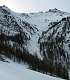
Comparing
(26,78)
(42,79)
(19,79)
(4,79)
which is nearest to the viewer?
(4,79)

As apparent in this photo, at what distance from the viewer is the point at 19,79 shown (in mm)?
27891

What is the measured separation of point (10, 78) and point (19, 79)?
64.2 inches

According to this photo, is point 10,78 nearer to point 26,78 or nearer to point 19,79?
point 19,79

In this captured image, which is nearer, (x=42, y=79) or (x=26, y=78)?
(x=26, y=78)

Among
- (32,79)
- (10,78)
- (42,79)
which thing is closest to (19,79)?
(10,78)

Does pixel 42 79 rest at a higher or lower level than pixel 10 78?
lower

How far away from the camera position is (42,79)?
3416 cm

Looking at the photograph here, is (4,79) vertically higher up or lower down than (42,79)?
higher up

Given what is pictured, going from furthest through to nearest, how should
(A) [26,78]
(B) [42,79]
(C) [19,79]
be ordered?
(B) [42,79], (A) [26,78], (C) [19,79]

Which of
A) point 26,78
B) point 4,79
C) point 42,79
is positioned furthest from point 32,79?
point 4,79

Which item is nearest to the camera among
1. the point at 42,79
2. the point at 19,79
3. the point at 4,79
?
the point at 4,79

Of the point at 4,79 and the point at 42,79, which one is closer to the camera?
the point at 4,79

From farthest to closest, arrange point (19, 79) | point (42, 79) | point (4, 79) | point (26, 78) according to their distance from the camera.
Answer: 1. point (42, 79)
2. point (26, 78)
3. point (19, 79)
4. point (4, 79)

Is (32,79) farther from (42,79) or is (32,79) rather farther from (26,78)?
(42,79)
